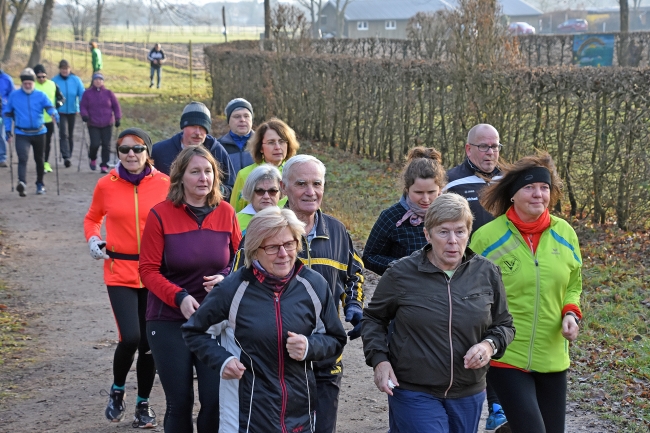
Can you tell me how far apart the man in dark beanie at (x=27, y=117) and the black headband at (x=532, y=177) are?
11.8 m

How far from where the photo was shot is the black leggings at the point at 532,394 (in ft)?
15.4

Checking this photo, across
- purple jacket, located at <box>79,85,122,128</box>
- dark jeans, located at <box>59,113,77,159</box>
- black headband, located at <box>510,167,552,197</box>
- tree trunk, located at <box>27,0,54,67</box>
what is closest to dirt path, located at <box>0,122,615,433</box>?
black headband, located at <box>510,167,552,197</box>

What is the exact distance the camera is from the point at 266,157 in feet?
24.2

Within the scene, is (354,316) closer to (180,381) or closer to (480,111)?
(180,381)

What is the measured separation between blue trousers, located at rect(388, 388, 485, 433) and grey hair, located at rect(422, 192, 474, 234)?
2.79ft

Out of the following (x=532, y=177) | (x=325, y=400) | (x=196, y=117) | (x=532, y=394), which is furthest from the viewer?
(x=196, y=117)

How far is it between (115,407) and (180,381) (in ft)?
5.06

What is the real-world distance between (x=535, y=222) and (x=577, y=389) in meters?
2.55

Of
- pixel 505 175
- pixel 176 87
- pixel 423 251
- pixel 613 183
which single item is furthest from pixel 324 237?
pixel 176 87

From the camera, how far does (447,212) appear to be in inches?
168

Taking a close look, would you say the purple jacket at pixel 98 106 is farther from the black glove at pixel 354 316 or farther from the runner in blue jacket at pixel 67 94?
the black glove at pixel 354 316

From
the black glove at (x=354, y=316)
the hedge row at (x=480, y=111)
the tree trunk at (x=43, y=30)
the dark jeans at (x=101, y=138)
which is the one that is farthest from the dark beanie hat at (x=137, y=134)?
the tree trunk at (x=43, y=30)

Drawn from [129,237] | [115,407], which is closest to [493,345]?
[129,237]

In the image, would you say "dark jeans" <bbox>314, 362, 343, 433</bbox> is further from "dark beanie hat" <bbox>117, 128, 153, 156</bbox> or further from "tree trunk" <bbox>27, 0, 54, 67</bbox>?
"tree trunk" <bbox>27, 0, 54, 67</bbox>
